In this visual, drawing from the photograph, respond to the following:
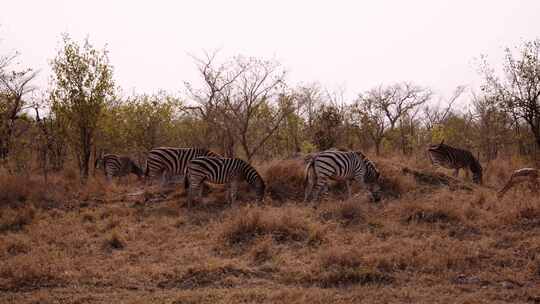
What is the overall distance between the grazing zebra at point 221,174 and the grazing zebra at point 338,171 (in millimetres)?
1498

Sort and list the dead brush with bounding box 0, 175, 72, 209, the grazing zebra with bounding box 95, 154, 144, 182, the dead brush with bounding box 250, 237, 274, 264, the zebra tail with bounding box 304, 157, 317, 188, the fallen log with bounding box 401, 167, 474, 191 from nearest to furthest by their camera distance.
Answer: the dead brush with bounding box 250, 237, 274, 264 → the zebra tail with bounding box 304, 157, 317, 188 → the dead brush with bounding box 0, 175, 72, 209 → the fallen log with bounding box 401, 167, 474, 191 → the grazing zebra with bounding box 95, 154, 144, 182

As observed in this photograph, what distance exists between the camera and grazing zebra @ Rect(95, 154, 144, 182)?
19.5 m

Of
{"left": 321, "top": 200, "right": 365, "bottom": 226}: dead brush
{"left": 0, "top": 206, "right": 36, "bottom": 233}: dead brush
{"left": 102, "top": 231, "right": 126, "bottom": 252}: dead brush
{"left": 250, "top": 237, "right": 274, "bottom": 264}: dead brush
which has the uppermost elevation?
{"left": 0, "top": 206, "right": 36, "bottom": 233}: dead brush

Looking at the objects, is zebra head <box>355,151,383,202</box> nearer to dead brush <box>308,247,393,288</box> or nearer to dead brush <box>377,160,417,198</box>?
dead brush <box>377,160,417,198</box>

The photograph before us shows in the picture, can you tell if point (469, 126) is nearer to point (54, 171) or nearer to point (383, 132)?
point (383, 132)

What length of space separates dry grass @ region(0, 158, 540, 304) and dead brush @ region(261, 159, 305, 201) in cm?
35

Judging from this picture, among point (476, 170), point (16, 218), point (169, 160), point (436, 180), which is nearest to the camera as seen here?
point (16, 218)

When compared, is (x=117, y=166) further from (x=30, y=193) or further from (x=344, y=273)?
(x=344, y=273)

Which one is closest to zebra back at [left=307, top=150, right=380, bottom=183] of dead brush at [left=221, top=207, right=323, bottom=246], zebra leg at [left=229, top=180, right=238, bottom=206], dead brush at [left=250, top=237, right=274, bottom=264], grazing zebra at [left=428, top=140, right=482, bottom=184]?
zebra leg at [left=229, top=180, right=238, bottom=206]

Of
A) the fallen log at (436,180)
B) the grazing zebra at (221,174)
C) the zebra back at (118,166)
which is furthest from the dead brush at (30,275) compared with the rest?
the fallen log at (436,180)

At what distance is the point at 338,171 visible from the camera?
1406 cm

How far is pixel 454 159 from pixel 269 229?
11182mm

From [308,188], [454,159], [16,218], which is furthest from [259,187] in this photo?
[454,159]

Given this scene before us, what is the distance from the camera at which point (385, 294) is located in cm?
716
